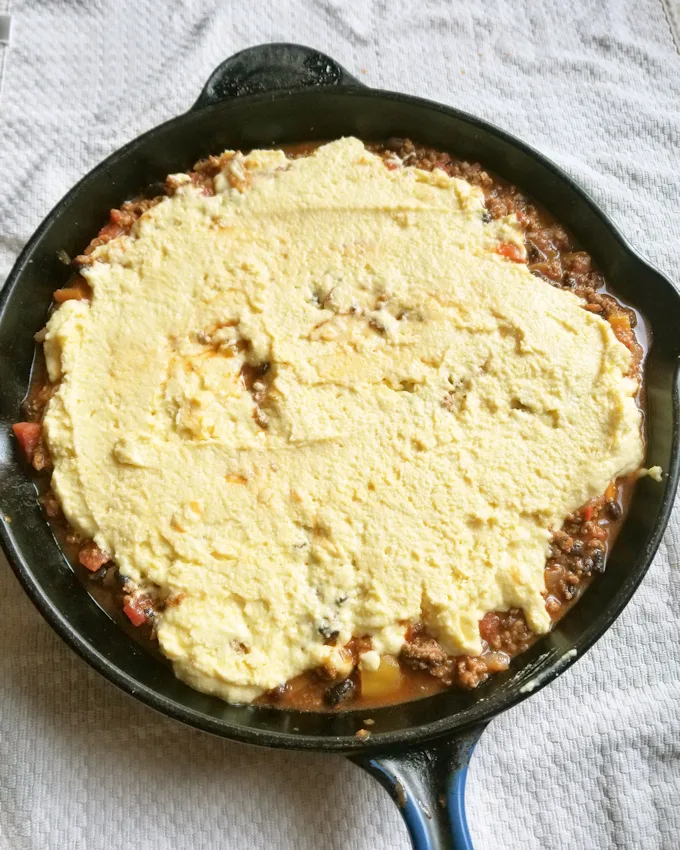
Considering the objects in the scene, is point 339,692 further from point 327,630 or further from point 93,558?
point 93,558

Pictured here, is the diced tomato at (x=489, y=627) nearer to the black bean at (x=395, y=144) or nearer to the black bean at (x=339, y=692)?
the black bean at (x=339, y=692)

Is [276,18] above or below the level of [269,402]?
above

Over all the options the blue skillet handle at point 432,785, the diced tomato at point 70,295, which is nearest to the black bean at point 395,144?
the diced tomato at point 70,295

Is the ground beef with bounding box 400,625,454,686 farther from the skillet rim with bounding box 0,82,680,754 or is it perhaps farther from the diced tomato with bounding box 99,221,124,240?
the diced tomato with bounding box 99,221,124,240

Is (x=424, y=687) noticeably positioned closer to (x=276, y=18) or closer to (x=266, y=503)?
(x=266, y=503)

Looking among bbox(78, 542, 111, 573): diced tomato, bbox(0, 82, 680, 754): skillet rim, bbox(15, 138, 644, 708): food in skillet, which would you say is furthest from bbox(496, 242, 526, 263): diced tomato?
bbox(78, 542, 111, 573): diced tomato

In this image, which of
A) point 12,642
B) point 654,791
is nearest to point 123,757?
point 12,642
